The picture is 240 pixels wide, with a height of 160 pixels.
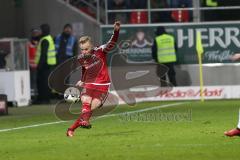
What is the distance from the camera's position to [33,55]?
3219cm

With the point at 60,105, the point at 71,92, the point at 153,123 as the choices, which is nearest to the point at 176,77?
the point at 60,105

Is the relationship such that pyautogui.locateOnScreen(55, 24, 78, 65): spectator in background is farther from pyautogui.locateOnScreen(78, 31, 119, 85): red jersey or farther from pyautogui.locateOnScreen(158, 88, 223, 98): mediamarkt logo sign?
pyautogui.locateOnScreen(78, 31, 119, 85): red jersey

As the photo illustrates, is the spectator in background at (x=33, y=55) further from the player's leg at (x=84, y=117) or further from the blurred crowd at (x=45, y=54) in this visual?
the player's leg at (x=84, y=117)

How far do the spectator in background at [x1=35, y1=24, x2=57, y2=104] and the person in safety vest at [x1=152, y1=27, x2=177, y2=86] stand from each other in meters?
3.39

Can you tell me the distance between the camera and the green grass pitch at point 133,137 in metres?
14.4

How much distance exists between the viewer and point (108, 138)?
17156 millimetres

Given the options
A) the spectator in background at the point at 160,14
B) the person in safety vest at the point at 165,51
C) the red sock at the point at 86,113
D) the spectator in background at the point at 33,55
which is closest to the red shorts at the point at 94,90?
the red sock at the point at 86,113

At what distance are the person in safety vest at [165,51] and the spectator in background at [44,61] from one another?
3386 millimetres

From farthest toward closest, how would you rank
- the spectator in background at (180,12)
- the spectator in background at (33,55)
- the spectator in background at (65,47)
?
the spectator in background at (180,12)
the spectator in background at (33,55)
the spectator in background at (65,47)

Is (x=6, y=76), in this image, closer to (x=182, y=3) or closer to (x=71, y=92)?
(x=182, y=3)

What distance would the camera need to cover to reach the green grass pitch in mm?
14409

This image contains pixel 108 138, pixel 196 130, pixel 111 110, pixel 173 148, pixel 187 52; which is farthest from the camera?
pixel 187 52

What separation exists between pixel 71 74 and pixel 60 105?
2956mm

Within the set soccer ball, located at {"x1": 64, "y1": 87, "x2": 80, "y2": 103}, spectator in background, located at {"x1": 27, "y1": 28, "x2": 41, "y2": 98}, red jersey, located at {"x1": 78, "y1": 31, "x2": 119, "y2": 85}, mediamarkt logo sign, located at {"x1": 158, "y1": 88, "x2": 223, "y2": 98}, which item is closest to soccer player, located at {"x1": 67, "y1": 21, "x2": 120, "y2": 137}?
red jersey, located at {"x1": 78, "y1": 31, "x2": 119, "y2": 85}
